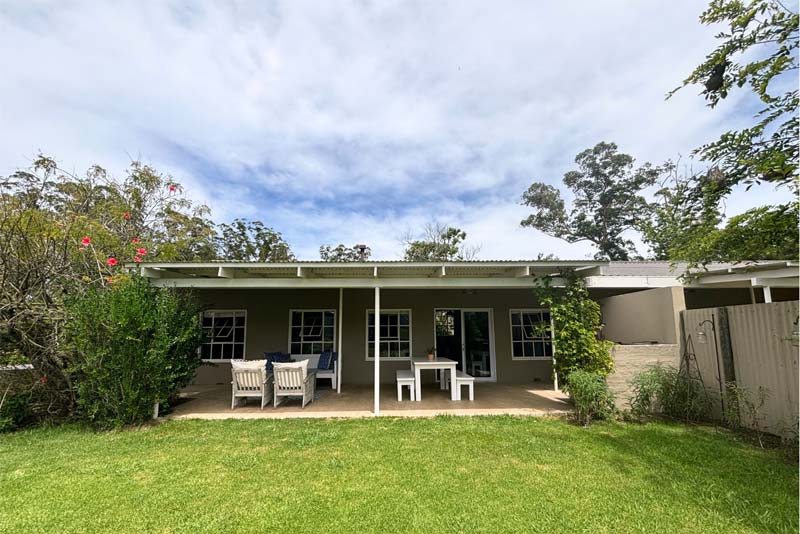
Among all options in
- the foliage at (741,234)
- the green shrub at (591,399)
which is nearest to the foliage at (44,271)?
the green shrub at (591,399)

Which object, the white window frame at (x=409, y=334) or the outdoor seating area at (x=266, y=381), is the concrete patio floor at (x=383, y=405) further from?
the white window frame at (x=409, y=334)

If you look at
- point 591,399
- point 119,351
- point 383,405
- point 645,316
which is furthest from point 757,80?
point 119,351

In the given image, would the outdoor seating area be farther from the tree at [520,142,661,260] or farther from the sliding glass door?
the tree at [520,142,661,260]

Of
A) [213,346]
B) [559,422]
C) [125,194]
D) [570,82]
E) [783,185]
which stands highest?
[570,82]

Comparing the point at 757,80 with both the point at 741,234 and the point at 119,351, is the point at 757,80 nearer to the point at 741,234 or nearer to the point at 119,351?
the point at 741,234

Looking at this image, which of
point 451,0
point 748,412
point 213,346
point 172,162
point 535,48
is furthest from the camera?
point 172,162

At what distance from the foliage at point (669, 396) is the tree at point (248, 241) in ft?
52.6

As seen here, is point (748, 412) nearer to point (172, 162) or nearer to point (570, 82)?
point (570, 82)

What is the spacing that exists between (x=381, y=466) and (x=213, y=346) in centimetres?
713

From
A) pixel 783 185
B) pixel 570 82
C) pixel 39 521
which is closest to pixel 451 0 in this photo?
pixel 570 82

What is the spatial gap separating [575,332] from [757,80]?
12.1ft

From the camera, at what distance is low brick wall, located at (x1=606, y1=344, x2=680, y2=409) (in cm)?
571

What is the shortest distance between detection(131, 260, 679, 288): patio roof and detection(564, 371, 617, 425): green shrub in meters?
1.61

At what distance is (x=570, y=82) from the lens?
7.32 metres
